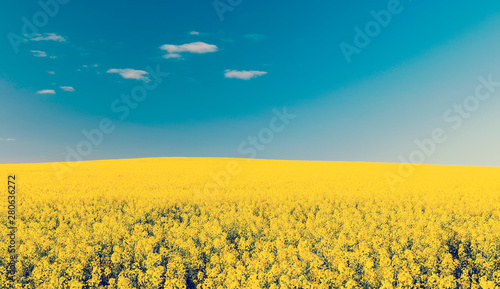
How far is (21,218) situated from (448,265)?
1755cm

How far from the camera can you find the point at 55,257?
30.2 ft

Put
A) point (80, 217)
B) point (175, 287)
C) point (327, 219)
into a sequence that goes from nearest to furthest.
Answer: point (175, 287)
point (327, 219)
point (80, 217)

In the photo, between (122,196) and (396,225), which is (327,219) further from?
(122,196)

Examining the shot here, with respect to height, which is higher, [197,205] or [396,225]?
[197,205]

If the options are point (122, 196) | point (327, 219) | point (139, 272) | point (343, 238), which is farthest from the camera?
point (122, 196)

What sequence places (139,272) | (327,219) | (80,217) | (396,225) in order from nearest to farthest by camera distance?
1. (139,272)
2. (396,225)
3. (327,219)
4. (80,217)

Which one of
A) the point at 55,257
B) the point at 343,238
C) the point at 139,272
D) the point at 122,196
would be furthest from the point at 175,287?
the point at 122,196

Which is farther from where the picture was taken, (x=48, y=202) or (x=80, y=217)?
(x=48, y=202)

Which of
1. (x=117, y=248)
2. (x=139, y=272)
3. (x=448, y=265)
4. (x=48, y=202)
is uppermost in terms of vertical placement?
(x=48, y=202)

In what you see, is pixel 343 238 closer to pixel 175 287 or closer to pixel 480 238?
pixel 480 238

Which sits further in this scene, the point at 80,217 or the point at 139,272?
the point at 80,217

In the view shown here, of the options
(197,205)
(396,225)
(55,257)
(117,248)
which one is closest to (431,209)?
(396,225)

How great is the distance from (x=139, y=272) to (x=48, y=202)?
40.5ft

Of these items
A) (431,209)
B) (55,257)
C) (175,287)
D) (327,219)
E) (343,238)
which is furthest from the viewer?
(431,209)
